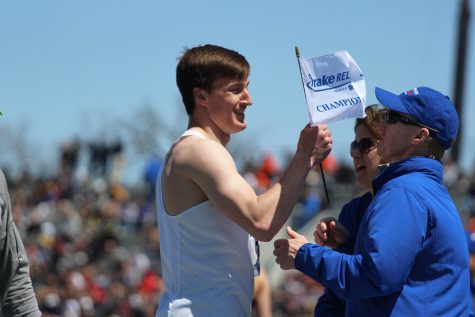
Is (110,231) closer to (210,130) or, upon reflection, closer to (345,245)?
(345,245)

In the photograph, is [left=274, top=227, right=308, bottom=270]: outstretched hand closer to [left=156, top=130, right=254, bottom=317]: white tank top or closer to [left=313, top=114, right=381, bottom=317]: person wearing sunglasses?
[left=156, top=130, right=254, bottom=317]: white tank top

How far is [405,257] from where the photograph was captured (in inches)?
135

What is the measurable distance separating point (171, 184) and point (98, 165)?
71.0 feet

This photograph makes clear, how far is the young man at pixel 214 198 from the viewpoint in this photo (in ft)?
12.2

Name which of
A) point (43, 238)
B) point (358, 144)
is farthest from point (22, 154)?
point (358, 144)

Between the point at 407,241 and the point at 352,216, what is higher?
the point at 407,241

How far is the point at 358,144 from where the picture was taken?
4457mm

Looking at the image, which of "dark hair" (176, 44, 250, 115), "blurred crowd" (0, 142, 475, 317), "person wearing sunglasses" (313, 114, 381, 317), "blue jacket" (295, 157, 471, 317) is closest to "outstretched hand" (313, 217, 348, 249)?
"person wearing sunglasses" (313, 114, 381, 317)

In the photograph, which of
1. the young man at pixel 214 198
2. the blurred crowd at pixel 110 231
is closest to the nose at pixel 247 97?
the young man at pixel 214 198

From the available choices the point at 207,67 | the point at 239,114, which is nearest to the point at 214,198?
the point at 239,114

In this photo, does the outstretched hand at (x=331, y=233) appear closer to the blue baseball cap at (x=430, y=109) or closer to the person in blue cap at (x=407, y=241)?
the person in blue cap at (x=407, y=241)

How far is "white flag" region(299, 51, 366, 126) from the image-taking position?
12.8 ft

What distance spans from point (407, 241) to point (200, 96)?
3.63 feet

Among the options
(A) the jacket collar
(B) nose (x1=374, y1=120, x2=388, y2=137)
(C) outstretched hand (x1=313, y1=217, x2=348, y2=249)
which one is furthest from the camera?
(C) outstretched hand (x1=313, y1=217, x2=348, y2=249)
